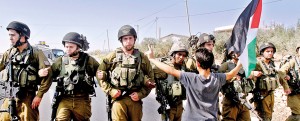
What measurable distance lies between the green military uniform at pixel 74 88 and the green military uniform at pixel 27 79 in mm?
248

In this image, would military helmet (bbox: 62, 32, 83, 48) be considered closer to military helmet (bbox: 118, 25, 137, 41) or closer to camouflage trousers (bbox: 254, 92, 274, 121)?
military helmet (bbox: 118, 25, 137, 41)

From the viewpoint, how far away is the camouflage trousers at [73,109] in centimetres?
387

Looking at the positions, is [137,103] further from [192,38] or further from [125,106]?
[192,38]

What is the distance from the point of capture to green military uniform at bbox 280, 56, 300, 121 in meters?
5.14

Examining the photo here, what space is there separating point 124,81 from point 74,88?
2.54 ft

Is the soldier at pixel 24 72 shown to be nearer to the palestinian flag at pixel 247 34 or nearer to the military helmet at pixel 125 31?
the military helmet at pixel 125 31

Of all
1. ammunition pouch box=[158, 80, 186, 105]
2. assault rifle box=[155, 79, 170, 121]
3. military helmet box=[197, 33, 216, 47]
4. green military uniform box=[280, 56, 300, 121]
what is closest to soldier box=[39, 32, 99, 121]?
assault rifle box=[155, 79, 170, 121]

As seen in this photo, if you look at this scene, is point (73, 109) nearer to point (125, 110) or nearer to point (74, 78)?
point (74, 78)

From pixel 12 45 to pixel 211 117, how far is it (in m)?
3.18

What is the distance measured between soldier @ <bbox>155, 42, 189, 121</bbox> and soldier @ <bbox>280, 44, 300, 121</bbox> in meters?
2.28

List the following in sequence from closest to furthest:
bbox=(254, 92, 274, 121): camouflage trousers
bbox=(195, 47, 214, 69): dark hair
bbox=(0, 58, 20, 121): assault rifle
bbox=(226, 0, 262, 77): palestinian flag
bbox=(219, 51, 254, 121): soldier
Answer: bbox=(195, 47, 214, 69): dark hair < bbox=(226, 0, 262, 77): palestinian flag < bbox=(0, 58, 20, 121): assault rifle < bbox=(219, 51, 254, 121): soldier < bbox=(254, 92, 274, 121): camouflage trousers

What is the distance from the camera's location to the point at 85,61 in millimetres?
4113

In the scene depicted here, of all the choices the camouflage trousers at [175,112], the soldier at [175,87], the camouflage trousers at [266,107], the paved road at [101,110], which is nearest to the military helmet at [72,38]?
the soldier at [175,87]

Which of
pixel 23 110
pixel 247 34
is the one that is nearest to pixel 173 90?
pixel 247 34
